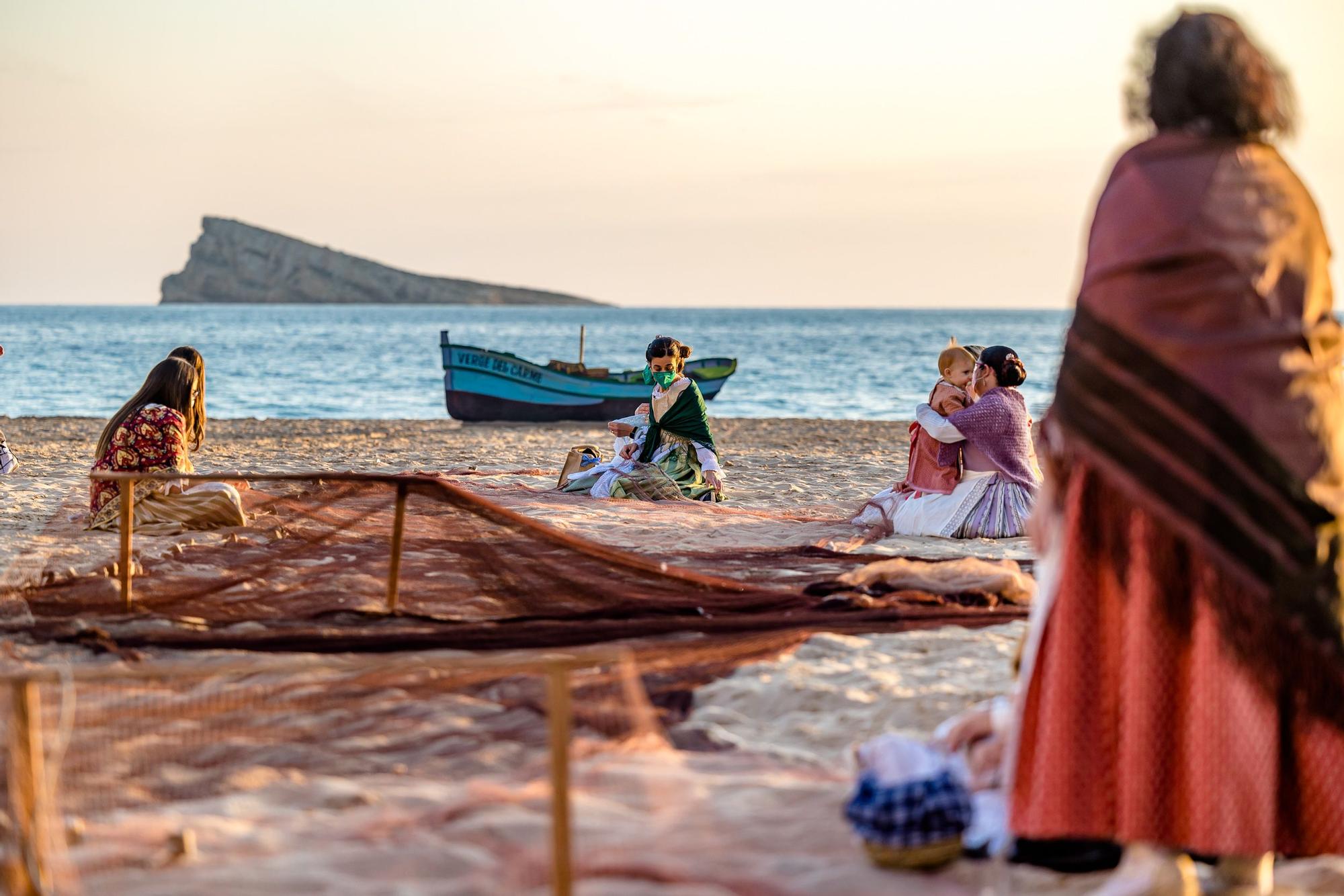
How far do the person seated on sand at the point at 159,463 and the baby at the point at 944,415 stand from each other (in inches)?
164

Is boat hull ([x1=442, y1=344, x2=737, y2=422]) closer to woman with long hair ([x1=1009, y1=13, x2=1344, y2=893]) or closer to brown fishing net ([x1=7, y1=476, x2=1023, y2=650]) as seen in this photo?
brown fishing net ([x1=7, y1=476, x2=1023, y2=650])

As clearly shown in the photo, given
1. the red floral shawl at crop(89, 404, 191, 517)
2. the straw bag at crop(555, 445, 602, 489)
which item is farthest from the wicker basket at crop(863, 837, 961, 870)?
the straw bag at crop(555, 445, 602, 489)

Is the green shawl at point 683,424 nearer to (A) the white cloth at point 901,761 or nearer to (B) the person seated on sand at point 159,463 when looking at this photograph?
(B) the person seated on sand at point 159,463

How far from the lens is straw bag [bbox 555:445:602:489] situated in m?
10.6

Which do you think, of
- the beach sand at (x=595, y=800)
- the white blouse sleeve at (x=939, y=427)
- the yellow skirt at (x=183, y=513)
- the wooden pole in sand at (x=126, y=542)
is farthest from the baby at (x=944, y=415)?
the wooden pole in sand at (x=126, y=542)

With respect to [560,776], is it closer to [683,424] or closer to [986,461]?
[986,461]

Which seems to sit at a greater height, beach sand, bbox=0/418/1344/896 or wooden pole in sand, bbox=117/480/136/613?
wooden pole in sand, bbox=117/480/136/613

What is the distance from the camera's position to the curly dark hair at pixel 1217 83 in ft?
9.51

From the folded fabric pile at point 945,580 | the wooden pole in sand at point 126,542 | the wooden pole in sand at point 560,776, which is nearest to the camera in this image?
the wooden pole in sand at point 560,776

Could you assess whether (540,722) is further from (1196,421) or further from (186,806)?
(1196,421)

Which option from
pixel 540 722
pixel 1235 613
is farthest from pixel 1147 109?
pixel 540 722

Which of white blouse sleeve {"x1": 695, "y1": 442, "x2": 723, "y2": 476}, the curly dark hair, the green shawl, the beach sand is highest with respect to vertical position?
the curly dark hair

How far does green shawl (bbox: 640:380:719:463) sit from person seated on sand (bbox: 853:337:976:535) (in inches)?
59.1

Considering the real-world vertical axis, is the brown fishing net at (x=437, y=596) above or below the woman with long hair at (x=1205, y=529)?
below
